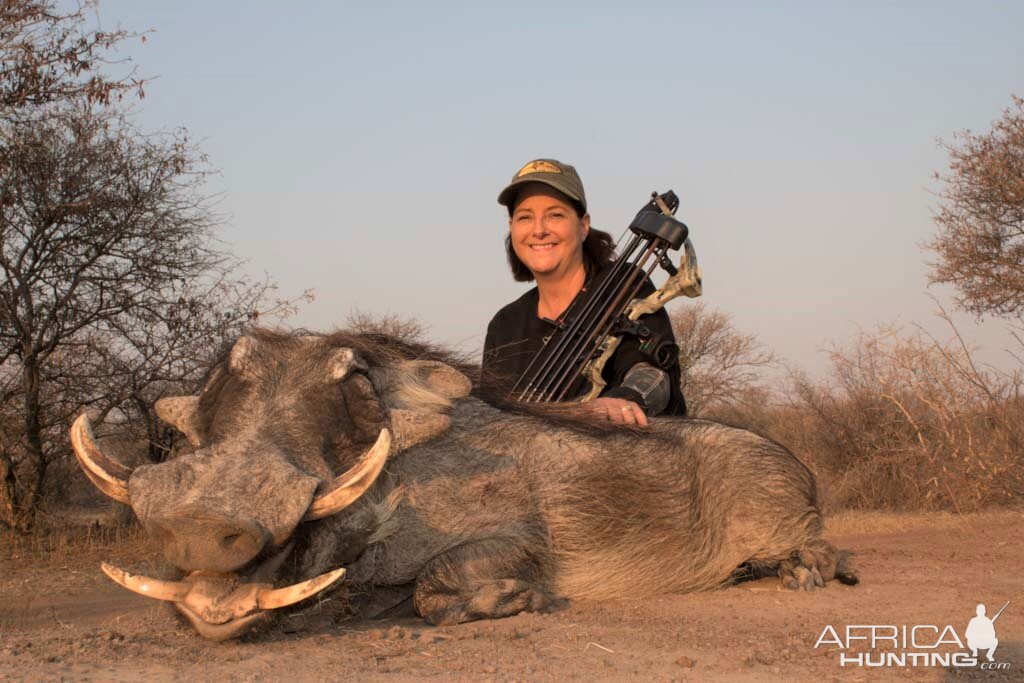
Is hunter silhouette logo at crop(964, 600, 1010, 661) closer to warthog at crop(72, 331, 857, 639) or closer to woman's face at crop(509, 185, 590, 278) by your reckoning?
warthog at crop(72, 331, 857, 639)

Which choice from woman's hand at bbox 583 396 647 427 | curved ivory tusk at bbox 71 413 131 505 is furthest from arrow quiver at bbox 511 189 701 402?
curved ivory tusk at bbox 71 413 131 505

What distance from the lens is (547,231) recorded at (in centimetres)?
649

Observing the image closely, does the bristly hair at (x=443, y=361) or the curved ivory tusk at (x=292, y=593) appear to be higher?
the bristly hair at (x=443, y=361)

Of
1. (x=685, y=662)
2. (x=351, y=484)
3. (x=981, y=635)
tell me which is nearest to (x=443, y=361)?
(x=351, y=484)

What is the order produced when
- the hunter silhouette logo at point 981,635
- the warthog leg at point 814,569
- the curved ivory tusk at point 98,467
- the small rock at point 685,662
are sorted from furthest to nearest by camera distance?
the warthog leg at point 814,569 → the curved ivory tusk at point 98,467 → the hunter silhouette logo at point 981,635 → the small rock at point 685,662

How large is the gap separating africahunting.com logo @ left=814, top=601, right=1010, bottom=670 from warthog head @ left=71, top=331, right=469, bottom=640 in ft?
5.44

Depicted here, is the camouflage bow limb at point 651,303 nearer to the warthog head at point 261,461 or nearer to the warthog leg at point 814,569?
the warthog leg at point 814,569

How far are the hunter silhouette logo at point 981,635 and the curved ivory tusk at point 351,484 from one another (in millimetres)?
2034

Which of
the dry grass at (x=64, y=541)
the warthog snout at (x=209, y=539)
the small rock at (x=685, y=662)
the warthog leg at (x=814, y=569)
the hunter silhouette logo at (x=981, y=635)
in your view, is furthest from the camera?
the dry grass at (x=64, y=541)

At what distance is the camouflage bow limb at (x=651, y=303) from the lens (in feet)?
19.8

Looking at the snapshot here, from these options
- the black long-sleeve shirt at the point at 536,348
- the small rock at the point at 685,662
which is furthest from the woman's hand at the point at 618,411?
the small rock at the point at 685,662

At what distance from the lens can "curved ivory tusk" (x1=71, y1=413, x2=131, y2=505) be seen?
12.1ft

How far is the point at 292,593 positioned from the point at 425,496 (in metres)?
1.20

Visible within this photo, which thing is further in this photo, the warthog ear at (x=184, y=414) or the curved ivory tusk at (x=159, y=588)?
the warthog ear at (x=184, y=414)
